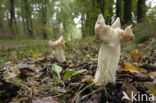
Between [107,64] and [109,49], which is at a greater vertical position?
[109,49]

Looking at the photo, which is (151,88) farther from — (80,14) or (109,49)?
(80,14)

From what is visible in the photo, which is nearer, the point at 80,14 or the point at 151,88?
the point at 151,88

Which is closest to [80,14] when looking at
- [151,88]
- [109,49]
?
[109,49]

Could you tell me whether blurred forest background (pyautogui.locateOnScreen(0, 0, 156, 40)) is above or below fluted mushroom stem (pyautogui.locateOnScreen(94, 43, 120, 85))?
above

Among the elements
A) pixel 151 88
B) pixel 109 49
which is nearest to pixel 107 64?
pixel 109 49

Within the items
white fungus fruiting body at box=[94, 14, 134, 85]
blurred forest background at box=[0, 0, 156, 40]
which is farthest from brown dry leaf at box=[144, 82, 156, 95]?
blurred forest background at box=[0, 0, 156, 40]

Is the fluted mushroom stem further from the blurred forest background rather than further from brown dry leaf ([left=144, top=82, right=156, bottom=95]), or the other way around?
the blurred forest background

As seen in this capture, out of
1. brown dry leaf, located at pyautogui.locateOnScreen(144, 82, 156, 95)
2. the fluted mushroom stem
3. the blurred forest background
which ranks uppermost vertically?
the blurred forest background

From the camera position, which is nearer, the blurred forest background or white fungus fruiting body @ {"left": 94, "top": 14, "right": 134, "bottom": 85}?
white fungus fruiting body @ {"left": 94, "top": 14, "right": 134, "bottom": 85}

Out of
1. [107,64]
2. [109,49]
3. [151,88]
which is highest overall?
[109,49]
